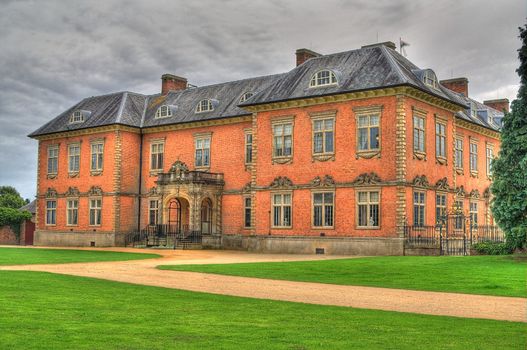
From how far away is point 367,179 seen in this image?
37562 millimetres

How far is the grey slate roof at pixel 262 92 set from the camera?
38656 mm

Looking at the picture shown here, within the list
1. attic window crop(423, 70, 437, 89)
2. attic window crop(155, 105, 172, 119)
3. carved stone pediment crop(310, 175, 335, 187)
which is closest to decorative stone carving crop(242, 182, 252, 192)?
carved stone pediment crop(310, 175, 335, 187)

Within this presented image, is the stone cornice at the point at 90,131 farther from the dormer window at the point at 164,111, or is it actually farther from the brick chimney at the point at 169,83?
the brick chimney at the point at 169,83

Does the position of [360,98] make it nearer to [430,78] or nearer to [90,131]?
[430,78]

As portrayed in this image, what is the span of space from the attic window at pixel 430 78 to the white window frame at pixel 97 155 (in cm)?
2462

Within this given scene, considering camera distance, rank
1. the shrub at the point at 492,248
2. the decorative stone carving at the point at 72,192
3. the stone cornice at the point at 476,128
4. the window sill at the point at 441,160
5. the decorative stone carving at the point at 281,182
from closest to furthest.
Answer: the shrub at the point at 492,248, the window sill at the point at 441,160, the decorative stone carving at the point at 281,182, the stone cornice at the point at 476,128, the decorative stone carving at the point at 72,192

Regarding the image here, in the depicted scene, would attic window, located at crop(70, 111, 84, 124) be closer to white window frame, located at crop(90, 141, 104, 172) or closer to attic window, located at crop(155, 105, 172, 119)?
white window frame, located at crop(90, 141, 104, 172)

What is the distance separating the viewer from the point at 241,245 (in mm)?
45062

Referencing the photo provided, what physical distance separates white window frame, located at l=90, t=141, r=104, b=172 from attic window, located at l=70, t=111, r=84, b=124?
277cm

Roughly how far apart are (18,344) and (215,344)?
106 inches

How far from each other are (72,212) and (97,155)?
533 cm

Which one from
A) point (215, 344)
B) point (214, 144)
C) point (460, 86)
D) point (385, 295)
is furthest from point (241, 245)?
point (215, 344)

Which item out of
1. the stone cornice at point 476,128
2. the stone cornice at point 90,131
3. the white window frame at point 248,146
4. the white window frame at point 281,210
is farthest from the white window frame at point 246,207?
the stone cornice at point 476,128

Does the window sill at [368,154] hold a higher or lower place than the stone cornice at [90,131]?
lower
